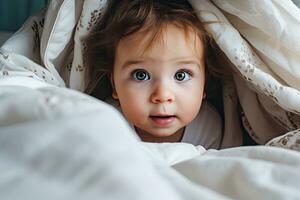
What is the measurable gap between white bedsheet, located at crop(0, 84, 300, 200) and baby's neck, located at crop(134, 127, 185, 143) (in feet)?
1.35

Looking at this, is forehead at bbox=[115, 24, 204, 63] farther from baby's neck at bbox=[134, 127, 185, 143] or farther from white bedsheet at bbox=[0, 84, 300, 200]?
white bedsheet at bbox=[0, 84, 300, 200]

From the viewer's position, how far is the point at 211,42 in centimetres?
85

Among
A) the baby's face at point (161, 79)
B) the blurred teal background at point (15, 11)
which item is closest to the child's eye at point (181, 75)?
the baby's face at point (161, 79)

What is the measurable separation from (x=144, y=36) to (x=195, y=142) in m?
0.19

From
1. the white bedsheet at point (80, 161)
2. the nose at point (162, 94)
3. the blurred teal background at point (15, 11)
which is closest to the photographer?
the white bedsheet at point (80, 161)

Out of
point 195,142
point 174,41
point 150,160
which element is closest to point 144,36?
point 174,41

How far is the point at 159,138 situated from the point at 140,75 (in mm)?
117

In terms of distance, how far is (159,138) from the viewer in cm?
89

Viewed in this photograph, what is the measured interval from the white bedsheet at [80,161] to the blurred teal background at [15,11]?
1.98 ft

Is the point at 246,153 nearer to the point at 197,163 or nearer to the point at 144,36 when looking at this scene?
the point at 197,163

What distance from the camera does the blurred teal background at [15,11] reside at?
1050 millimetres

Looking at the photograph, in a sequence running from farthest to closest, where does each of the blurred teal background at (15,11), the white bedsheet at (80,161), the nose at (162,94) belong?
1. the blurred teal background at (15,11)
2. the nose at (162,94)
3. the white bedsheet at (80,161)

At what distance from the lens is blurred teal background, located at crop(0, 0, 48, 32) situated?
1.05 metres

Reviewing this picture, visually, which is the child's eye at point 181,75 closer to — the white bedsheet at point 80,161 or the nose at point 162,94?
the nose at point 162,94
